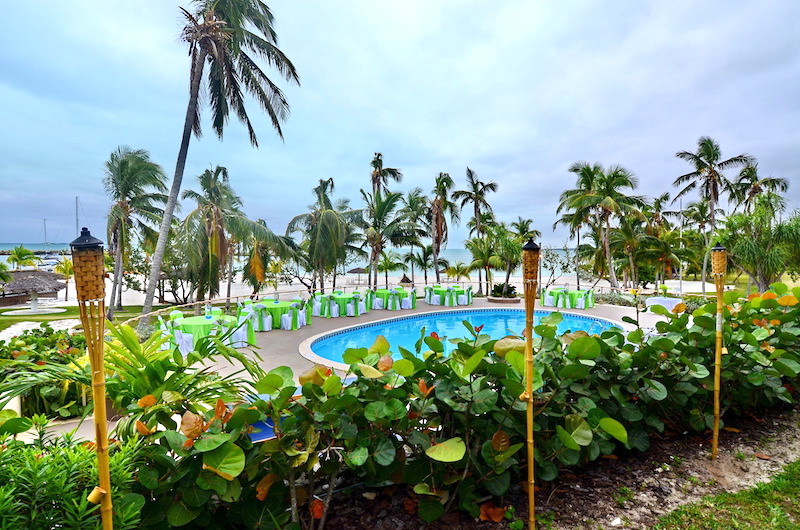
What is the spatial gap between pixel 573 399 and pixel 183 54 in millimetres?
12885

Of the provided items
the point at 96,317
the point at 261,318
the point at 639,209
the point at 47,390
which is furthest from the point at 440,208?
the point at 96,317

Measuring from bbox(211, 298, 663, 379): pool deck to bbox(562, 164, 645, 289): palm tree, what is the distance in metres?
4.63

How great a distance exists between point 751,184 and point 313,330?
27789 mm

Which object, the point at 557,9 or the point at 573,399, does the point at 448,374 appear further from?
the point at 557,9

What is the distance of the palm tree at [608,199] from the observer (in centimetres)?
1689

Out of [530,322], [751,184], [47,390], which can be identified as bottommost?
[47,390]

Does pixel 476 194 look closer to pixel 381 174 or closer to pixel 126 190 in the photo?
pixel 381 174

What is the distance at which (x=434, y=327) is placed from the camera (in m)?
12.1

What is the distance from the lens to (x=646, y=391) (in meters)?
1.96

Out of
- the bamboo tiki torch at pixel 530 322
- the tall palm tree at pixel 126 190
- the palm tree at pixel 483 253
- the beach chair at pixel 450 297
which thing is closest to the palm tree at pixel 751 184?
the palm tree at pixel 483 253

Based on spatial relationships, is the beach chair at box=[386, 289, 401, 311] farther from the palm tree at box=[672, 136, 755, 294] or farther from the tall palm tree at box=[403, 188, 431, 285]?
the palm tree at box=[672, 136, 755, 294]

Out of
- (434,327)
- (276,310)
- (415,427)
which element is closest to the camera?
(415,427)

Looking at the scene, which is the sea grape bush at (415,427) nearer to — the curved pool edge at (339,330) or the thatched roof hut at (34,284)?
the curved pool edge at (339,330)

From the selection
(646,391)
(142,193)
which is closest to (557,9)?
(646,391)
